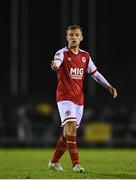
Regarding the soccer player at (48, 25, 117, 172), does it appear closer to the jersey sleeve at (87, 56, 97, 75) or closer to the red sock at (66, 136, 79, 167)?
the red sock at (66, 136, 79, 167)

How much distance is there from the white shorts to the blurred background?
1463cm

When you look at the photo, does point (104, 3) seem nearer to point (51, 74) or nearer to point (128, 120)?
point (51, 74)

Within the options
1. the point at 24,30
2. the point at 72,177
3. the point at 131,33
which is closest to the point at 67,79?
the point at 72,177

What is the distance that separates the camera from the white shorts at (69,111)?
11328 millimetres

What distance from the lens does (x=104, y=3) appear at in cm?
3775

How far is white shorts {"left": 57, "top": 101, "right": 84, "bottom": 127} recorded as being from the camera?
11.3m

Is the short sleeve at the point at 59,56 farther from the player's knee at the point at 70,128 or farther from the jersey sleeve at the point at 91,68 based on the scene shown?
the player's knee at the point at 70,128

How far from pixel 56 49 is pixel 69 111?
26.8 m

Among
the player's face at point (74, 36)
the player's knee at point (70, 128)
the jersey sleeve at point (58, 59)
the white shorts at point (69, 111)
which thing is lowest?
the player's knee at point (70, 128)

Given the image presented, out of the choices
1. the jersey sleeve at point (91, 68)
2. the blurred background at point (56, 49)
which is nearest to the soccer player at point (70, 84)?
the jersey sleeve at point (91, 68)

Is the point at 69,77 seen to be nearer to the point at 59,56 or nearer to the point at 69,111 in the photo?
the point at 59,56

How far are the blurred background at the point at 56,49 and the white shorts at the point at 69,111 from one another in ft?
48.0

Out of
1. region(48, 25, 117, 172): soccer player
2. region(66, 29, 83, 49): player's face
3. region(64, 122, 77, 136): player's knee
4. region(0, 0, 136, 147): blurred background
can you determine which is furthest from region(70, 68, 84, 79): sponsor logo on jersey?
region(0, 0, 136, 147): blurred background

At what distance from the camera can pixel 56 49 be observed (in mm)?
37969
